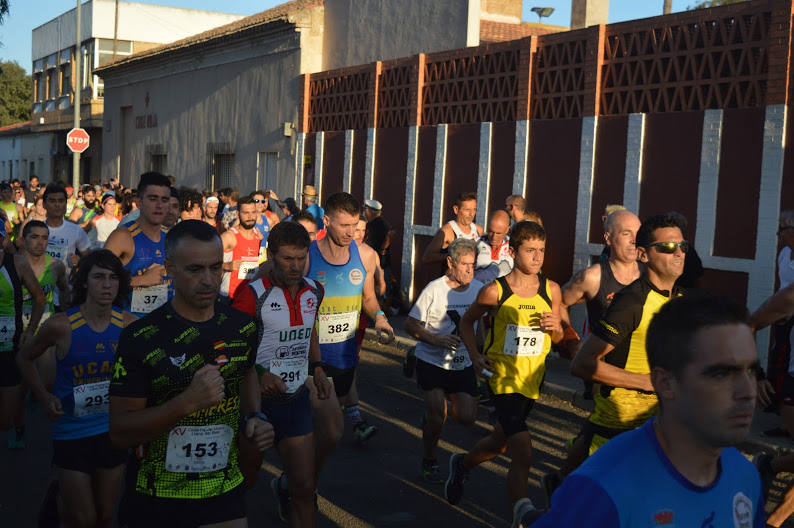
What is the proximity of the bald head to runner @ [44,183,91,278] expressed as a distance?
14.4ft

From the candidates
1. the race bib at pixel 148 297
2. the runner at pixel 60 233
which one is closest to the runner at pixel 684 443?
the race bib at pixel 148 297

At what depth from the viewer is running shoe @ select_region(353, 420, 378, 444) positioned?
326 inches

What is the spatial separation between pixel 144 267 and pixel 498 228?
4.66 metres

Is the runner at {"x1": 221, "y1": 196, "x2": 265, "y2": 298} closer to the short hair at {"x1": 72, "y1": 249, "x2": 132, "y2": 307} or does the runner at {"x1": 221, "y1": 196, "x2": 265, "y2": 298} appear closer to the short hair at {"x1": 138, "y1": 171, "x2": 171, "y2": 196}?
the short hair at {"x1": 138, "y1": 171, "x2": 171, "y2": 196}

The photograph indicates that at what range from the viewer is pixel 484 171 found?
16109 mm

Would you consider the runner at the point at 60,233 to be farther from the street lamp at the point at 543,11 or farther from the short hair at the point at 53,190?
the street lamp at the point at 543,11

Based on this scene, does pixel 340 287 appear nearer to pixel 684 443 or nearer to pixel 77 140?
pixel 684 443

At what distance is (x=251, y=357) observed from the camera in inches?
161

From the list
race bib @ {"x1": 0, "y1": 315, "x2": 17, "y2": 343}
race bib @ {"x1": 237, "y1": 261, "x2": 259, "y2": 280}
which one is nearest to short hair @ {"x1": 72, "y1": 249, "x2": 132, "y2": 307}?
race bib @ {"x1": 0, "y1": 315, "x2": 17, "y2": 343}

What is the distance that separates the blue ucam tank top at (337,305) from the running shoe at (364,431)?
53.9 inches

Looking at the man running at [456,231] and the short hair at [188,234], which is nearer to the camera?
the short hair at [188,234]

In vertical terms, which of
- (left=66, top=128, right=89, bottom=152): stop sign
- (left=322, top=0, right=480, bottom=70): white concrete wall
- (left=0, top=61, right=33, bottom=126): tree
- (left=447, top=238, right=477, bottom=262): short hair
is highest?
(left=0, top=61, right=33, bottom=126): tree

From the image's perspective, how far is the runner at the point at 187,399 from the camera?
371 cm

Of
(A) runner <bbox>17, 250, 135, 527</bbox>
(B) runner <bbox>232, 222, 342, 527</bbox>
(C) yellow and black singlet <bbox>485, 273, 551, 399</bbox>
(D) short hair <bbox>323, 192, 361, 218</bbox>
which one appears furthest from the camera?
(D) short hair <bbox>323, 192, 361, 218</bbox>
